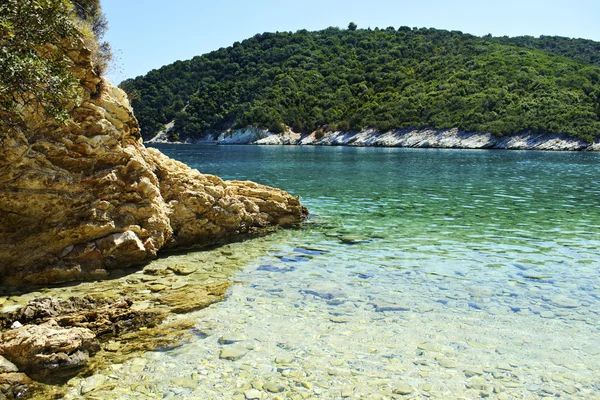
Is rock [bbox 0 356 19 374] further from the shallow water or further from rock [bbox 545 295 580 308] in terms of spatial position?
rock [bbox 545 295 580 308]

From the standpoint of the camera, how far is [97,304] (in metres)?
7.96

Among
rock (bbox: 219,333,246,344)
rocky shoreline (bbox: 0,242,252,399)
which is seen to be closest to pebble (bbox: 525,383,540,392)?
rock (bbox: 219,333,246,344)

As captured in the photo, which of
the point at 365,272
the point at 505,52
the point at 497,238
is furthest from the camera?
the point at 505,52

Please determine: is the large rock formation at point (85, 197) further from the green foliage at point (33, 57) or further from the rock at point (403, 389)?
the rock at point (403, 389)

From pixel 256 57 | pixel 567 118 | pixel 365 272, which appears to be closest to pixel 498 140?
pixel 567 118

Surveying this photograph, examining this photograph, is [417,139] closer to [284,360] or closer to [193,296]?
[193,296]

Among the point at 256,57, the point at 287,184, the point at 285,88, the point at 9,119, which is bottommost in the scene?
the point at 287,184

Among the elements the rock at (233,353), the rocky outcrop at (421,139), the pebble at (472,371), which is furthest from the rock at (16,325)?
the rocky outcrop at (421,139)

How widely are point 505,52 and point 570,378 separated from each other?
15642 centimetres

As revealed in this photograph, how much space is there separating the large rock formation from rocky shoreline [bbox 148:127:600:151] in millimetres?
94664

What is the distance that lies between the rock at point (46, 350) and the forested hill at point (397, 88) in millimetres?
99951

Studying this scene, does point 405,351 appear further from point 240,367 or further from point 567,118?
point 567,118

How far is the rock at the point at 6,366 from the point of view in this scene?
220 inches

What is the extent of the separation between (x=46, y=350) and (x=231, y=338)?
2.58 m
